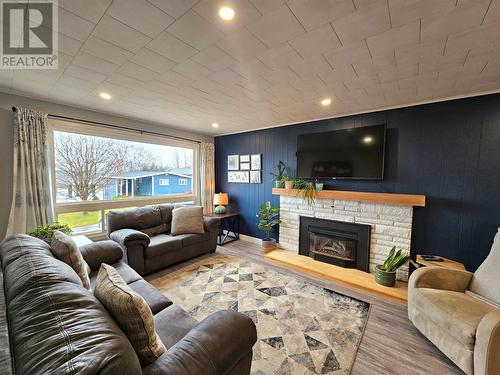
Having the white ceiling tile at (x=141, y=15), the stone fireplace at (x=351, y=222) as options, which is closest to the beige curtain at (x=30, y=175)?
the white ceiling tile at (x=141, y=15)

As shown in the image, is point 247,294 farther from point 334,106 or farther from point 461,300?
point 334,106

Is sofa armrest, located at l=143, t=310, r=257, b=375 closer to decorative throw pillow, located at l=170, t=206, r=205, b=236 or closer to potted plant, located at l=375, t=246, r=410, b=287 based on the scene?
potted plant, located at l=375, t=246, r=410, b=287

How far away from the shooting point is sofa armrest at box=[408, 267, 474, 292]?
1.84 meters

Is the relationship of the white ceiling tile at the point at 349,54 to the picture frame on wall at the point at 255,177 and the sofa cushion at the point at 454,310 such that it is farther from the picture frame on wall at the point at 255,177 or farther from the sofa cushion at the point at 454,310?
the picture frame on wall at the point at 255,177

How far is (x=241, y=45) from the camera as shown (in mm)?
1537

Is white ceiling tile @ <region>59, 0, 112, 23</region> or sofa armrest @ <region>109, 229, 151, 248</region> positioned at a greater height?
white ceiling tile @ <region>59, 0, 112, 23</region>

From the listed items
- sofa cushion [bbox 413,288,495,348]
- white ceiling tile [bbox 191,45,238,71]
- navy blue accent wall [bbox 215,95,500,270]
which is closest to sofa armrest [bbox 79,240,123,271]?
white ceiling tile [bbox 191,45,238,71]

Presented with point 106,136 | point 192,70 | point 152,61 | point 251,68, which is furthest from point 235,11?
point 106,136

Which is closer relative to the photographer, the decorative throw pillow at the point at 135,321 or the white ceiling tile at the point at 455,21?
the decorative throw pillow at the point at 135,321

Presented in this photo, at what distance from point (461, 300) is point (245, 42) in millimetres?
2672

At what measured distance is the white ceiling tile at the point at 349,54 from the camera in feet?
5.10

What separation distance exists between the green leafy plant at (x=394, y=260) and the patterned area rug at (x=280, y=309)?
0.65 meters

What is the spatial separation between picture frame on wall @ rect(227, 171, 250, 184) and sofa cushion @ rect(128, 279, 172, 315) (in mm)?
2992

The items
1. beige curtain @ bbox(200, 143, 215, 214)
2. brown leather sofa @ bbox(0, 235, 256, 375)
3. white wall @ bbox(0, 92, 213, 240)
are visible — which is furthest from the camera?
beige curtain @ bbox(200, 143, 215, 214)
